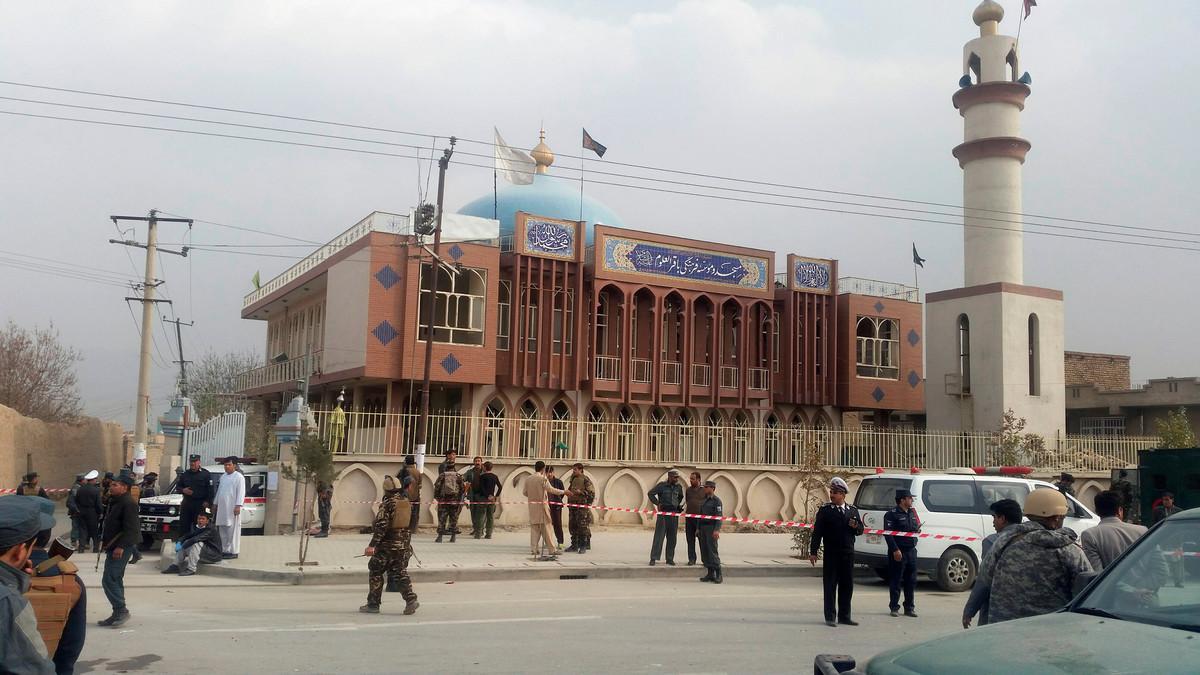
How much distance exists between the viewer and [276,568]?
1472 centimetres

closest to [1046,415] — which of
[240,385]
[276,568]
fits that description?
[276,568]

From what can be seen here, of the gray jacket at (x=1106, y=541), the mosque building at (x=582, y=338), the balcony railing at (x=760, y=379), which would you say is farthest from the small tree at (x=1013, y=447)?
the gray jacket at (x=1106, y=541)

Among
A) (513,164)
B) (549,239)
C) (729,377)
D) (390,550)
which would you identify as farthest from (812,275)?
(390,550)

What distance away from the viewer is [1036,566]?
5.88 m

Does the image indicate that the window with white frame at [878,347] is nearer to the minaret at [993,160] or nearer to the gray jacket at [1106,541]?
the minaret at [993,160]

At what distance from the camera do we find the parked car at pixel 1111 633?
337 cm

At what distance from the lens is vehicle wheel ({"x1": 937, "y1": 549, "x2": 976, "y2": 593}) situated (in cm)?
1427

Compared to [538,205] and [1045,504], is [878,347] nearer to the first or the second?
[538,205]

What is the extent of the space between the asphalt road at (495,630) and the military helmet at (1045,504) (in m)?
2.73

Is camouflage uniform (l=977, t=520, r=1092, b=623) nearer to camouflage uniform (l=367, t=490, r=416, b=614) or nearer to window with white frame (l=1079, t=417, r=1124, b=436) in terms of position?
camouflage uniform (l=367, t=490, r=416, b=614)

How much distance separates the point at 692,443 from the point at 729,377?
5.53 meters

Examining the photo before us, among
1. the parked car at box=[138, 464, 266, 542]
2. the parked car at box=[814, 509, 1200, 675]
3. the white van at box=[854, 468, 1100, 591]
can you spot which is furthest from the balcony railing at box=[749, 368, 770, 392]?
the parked car at box=[814, 509, 1200, 675]

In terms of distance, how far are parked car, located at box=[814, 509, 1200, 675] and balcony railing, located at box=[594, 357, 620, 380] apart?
24292 millimetres

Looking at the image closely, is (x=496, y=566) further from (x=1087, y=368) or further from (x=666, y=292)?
(x=1087, y=368)
